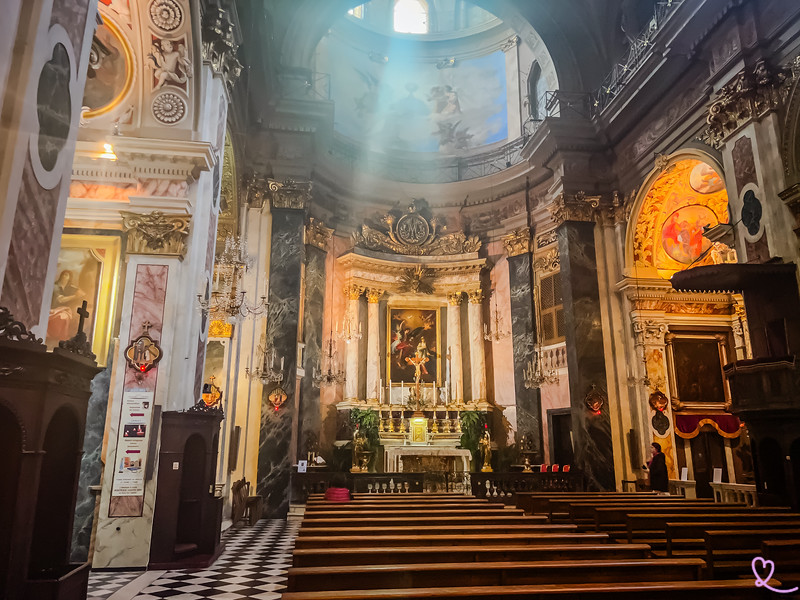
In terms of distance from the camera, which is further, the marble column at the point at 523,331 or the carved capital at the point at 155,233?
the marble column at the point at 523,331

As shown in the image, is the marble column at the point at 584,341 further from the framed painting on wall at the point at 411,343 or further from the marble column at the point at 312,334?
the marble column at the point at 312,334

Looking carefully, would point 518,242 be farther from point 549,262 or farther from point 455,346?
point 455,346

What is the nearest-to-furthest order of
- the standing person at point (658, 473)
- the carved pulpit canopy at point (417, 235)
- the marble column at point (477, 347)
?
the standing person at point (658, 473) < the marble column at point (477, 347) < the carved pulpit canopy at point (417, 235)

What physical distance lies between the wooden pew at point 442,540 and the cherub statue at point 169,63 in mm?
6890

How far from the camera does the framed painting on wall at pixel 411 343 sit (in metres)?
17.4

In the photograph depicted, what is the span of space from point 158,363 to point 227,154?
6632 mm

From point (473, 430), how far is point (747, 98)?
10038 millimetres

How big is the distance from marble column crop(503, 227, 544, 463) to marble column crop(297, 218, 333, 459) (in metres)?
5.63

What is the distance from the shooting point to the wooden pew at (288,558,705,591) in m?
3.43

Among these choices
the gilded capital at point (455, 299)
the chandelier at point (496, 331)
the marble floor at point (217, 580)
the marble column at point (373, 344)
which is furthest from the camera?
the gilded capital at point (455, 299)

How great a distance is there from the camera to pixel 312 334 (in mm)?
15359

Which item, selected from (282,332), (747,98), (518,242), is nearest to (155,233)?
(282,332)

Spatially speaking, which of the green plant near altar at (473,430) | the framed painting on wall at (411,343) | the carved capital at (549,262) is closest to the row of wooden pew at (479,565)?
the green plant near altar at (473,430)

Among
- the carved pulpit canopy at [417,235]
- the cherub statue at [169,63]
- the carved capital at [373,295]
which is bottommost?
the carved capital at [373,295]
